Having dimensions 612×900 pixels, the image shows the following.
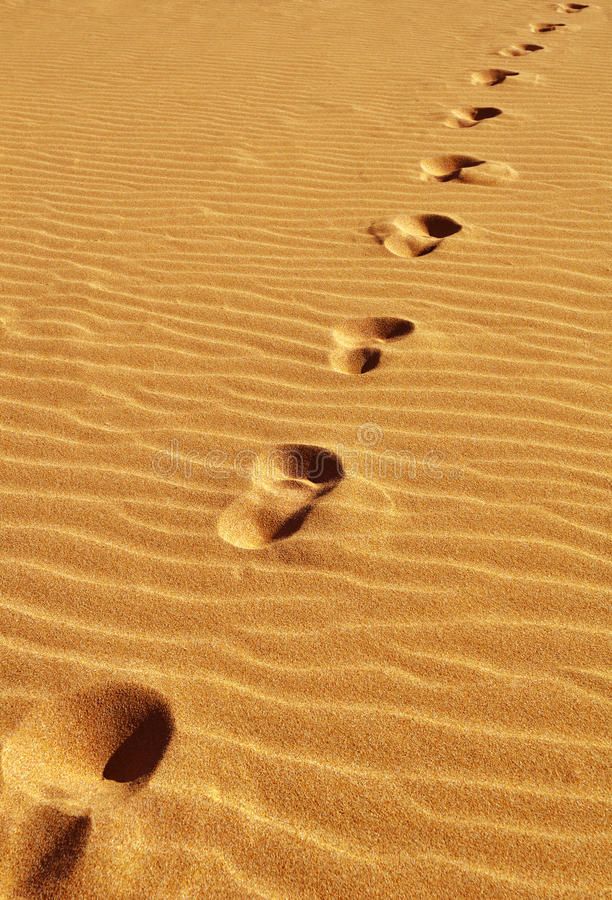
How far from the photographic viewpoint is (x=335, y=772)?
1642 millimetres

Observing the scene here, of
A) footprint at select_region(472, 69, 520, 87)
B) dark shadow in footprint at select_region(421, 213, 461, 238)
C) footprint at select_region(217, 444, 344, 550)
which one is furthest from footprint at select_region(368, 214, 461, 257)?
footprint at select_region(472, 69, 520, 87)

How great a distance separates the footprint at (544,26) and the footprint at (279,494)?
20.9ft

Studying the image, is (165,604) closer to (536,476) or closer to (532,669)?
(532,669)

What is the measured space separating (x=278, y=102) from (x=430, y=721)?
4976 mm

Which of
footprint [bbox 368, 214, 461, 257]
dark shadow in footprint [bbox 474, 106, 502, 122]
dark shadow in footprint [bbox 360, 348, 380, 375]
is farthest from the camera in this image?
dark shadow in footprint [bbox 474, 106, 502, 122]

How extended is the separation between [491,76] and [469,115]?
1.07 meters

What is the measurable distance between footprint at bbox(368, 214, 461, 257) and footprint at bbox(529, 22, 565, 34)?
4.53m

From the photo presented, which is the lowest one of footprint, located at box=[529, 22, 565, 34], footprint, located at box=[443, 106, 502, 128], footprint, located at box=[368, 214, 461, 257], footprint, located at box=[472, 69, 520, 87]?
footprint, located at box=[368, 214, 461, 257]

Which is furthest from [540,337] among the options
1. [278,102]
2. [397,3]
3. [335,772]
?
[397,3]

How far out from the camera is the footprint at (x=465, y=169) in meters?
4.16

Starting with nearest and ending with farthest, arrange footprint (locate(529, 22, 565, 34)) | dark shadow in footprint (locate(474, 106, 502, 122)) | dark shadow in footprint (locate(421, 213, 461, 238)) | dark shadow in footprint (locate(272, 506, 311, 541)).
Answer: dark shadow in footprint (locate(272, 506, 311, 541))
dark shadow in footprint (locate(421, 213, 461, 238))
dark shadow in footprint (locate(474, 106, 502, 122))
footprint (locate(529, 22, 565, 34))

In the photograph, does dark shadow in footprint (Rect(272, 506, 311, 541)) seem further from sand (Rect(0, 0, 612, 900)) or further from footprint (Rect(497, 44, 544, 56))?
footprint (Rect(497, 44, 544, 56))

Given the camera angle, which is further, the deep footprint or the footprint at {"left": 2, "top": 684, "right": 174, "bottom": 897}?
the deep footprint

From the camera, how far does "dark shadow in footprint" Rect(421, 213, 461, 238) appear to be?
3.70 metres
